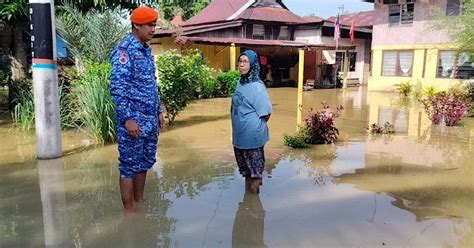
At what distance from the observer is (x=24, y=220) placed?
3.96m

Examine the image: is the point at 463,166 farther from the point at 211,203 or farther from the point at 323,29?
the point at 323,29

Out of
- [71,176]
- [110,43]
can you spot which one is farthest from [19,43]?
[71,176]

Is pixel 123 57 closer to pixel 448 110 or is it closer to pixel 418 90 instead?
pixel 448 110

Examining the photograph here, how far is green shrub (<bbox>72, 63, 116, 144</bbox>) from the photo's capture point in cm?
702

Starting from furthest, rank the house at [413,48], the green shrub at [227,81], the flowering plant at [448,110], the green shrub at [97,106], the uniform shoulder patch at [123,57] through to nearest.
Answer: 1. the house at [413,48]
2. the green shrub at [227,81]
3. the flowering plant at [448,110]
4. the green shrub at [97,106]
5. the uniform shoulder patch at [123,57]

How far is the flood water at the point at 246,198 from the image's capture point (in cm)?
365

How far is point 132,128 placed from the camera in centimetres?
371

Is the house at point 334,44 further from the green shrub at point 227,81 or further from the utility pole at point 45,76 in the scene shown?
the utility pole at point 45,76

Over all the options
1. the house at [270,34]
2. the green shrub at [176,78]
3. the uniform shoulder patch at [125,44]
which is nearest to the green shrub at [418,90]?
the house at [270,34]

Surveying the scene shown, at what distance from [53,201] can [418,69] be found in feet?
63.0

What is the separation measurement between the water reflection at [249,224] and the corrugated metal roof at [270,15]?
1970cm

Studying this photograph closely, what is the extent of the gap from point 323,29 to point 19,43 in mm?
17938

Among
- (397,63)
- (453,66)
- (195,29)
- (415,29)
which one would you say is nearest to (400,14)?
(415,29)

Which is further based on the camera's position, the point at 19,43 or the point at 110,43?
the point at 19,43
